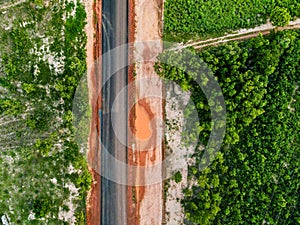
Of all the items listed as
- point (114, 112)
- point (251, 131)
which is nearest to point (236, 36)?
point (251, 131)

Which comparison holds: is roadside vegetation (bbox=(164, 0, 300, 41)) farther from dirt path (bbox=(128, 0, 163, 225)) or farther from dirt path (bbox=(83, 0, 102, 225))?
dirt path (bbox=(83, 0, 102, 225))

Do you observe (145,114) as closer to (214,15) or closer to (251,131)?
(251,131)

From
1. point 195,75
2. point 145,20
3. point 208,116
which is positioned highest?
point 145,20

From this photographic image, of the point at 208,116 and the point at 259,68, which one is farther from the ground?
the point at 259,68

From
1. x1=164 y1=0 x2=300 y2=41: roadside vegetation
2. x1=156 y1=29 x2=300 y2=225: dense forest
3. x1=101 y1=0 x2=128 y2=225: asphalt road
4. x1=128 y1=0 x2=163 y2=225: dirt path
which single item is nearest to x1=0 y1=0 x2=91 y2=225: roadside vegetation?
x1=101 y1=0 x2=128 y2=225: asphalt road

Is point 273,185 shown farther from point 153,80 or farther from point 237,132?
point 153,80

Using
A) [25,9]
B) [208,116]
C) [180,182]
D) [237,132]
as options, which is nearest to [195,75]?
[208,116]
